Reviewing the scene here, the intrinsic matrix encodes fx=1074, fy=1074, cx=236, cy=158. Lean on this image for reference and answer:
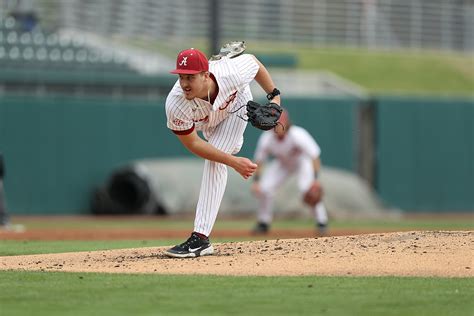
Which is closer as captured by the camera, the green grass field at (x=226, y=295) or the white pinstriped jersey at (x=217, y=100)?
the green grass field at (x=226, y=295)

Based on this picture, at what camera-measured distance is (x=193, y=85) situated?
Result: 23.9 ft

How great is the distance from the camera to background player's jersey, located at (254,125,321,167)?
14.4 meters

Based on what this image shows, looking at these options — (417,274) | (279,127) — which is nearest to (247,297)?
(417,274)

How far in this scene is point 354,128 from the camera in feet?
76.5

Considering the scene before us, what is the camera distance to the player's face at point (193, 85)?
7.25 metres

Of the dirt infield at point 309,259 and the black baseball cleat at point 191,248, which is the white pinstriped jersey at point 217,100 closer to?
the black baseball cleat at point 191,248

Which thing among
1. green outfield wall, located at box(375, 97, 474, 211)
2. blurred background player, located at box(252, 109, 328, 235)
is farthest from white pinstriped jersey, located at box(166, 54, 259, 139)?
green outfield wall, located at box(375, 97, 474, 211)

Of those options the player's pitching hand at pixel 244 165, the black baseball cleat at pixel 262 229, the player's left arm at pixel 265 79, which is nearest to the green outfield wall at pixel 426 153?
the black baseball cleat at pixel 262 229

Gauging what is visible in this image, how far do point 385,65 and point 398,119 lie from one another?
24.7ft

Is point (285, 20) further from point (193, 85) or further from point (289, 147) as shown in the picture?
point (193, 85)

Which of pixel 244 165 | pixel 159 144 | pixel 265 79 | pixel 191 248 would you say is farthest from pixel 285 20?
pixel 244 165

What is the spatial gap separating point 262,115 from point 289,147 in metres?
7.29

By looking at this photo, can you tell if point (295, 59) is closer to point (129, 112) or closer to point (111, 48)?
point (111, 48)

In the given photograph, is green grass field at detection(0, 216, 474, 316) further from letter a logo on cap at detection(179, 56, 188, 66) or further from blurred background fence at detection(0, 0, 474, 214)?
blurred background fence at detection(0, 0, 474, 214)
